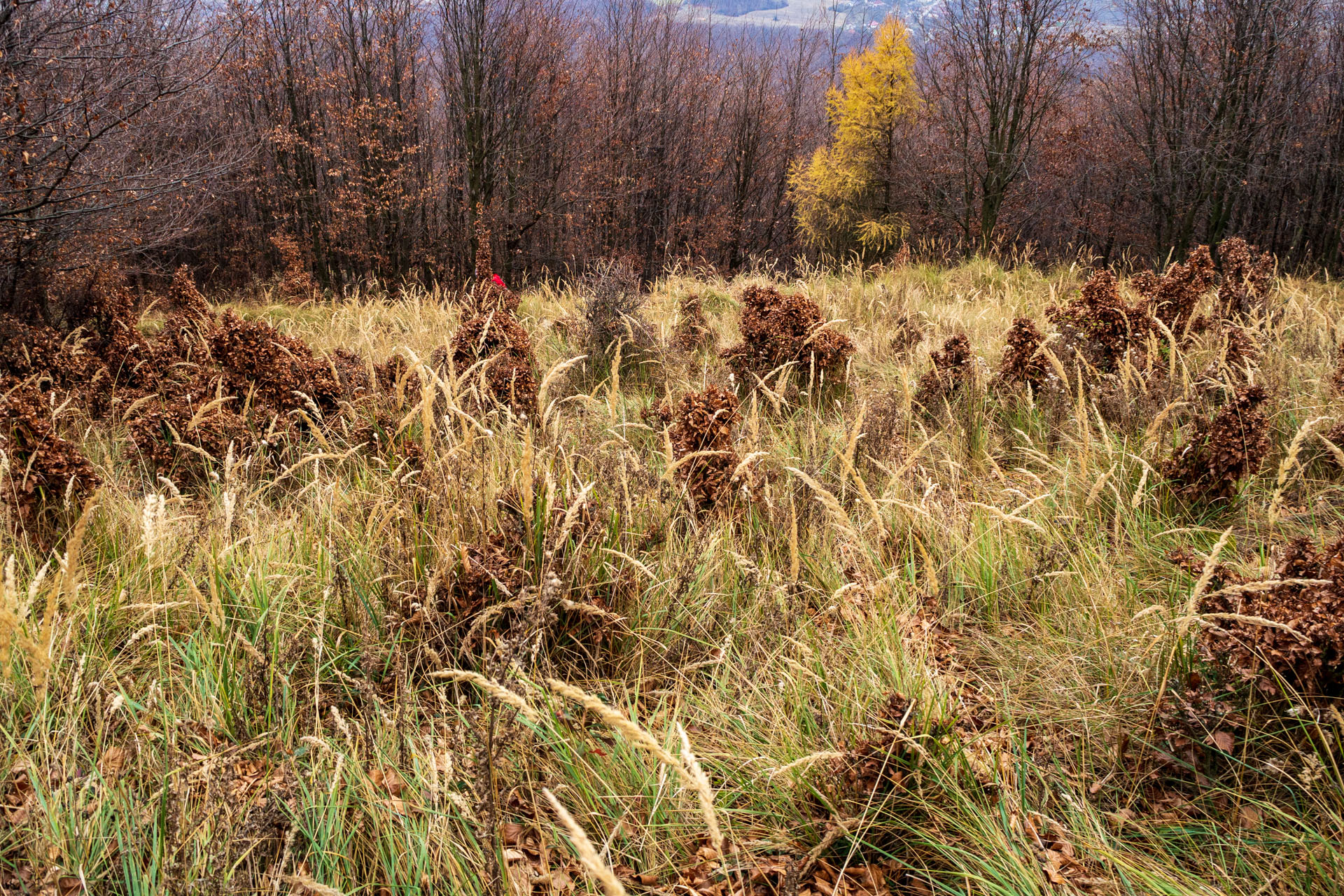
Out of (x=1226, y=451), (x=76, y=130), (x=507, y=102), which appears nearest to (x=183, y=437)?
(x=76, y=130)

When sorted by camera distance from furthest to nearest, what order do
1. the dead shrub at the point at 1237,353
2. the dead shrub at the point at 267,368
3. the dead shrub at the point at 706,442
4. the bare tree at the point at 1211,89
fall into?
the bare tree at the point at 1211,89, the dead shrub at the point at 267,368, the dead shrub at the point at 1237,353, the dead shrub at the point at 706,442

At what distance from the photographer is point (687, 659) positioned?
226 cm

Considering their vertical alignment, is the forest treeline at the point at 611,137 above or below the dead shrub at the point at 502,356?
above

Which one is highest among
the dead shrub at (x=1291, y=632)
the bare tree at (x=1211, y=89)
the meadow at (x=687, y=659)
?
the bare tree at (x=1211, y=89)

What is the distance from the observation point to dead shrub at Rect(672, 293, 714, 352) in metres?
5.98

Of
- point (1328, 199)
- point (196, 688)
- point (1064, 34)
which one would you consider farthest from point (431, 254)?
point (1328, 199)

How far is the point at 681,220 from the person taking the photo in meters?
23.6

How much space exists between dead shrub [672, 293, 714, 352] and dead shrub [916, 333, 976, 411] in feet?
6.92

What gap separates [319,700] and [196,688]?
1.00ft

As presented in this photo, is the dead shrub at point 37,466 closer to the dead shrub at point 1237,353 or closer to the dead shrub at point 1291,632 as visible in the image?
the dead shrub at point 1291,632

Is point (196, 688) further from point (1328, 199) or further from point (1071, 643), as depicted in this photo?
point (1328, 199)

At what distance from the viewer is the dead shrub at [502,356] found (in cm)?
423

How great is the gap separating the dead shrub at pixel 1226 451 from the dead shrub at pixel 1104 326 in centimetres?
145

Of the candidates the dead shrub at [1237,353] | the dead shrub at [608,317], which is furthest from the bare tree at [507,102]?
the dead shrub at [1237,353]
